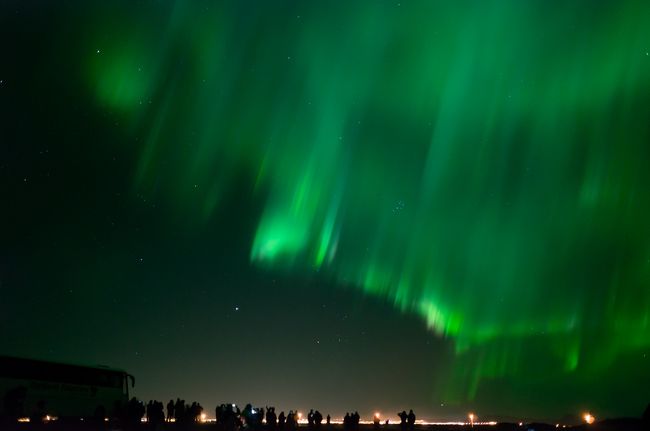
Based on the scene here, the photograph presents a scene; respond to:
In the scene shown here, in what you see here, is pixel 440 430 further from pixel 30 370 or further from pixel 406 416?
pixel 30 370

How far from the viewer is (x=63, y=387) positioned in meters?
41.2

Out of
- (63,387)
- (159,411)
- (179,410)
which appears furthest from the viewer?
(63,387)

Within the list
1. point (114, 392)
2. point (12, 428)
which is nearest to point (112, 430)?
point (12, 428)

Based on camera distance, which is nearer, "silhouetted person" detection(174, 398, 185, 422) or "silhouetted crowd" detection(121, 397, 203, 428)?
"silhouetted crowd" detection(121, 397, 203, 428)

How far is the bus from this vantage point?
38.0m

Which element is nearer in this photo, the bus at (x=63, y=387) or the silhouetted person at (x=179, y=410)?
the bus at (x=63, y=387)

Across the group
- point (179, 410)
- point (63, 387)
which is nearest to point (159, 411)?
point (179, 410)

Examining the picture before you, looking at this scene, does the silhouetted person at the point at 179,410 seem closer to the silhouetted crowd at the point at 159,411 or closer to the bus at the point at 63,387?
the silhouetted crowd at the point at 159,411

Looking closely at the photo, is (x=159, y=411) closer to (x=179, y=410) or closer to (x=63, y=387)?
(x=179, y=410)

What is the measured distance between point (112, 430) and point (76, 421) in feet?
18.7

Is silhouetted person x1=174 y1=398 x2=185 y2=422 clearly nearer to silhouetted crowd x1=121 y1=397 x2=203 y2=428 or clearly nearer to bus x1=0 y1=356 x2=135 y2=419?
silhouetted crowd x1=121 y1=397 x2=203 y2=428

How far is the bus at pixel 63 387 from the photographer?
3797 centimetres

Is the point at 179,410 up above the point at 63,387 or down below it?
below

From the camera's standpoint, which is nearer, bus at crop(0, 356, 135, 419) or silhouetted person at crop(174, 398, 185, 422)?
bus at crop(0, 356, 135, 419)
